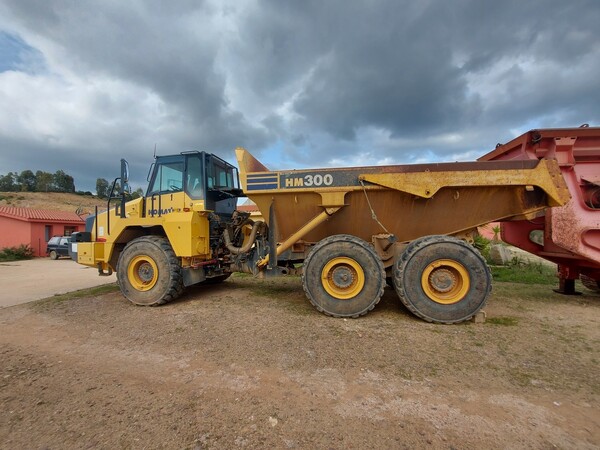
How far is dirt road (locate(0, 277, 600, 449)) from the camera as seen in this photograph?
2.22m

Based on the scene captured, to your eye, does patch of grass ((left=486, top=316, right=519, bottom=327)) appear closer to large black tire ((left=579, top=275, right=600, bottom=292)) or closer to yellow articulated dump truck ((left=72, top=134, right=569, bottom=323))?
yellow articulated dump truck ((left=72, top=134, right=569, bottom=323))

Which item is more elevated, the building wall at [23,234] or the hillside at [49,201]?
the hillside at [49,201]

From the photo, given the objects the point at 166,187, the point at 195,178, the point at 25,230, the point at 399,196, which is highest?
the point at 195,178

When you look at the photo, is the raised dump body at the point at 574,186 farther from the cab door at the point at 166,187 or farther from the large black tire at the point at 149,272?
the large black tire at the point at 149,272

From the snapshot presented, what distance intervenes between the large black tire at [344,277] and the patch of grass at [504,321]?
1.67m

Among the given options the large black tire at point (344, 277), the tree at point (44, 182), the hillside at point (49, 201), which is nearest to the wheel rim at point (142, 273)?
the large black tire at point (344, 277)

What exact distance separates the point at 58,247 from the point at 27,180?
7058cm

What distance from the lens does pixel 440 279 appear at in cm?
454

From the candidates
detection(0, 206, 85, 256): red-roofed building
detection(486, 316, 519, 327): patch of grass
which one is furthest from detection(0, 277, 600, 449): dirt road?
detection(0, 206, 85, 256): red-roofed building

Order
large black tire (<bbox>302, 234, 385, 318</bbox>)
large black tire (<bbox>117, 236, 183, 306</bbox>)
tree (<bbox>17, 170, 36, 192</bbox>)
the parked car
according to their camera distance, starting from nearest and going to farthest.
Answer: large black tire (<bbox>302, 234, 385, 318</bbox>) < large black tire (<bbox>117, 236, 183, 306</bbox>) < the parked car < tree (<bbox>17, 170, 36, 192</bbox>)

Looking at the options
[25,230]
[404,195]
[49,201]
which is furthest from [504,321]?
[49,201]

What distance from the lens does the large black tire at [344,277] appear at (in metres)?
4.69

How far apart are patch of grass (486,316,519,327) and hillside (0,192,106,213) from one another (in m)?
50.9

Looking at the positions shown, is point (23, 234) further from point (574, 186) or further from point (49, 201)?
point (49, 201)
